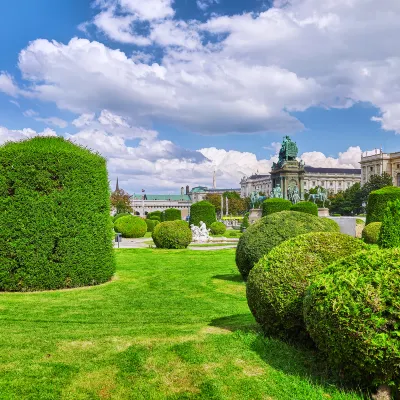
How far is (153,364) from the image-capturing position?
5125 mm

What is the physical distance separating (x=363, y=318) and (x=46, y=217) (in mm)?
9065

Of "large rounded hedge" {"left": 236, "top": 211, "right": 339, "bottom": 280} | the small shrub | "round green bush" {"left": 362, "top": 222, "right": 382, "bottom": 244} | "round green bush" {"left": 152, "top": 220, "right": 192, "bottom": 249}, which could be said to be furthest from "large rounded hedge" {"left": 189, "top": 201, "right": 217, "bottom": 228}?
the small shrub

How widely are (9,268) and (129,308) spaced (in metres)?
3.75

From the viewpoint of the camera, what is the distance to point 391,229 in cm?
607

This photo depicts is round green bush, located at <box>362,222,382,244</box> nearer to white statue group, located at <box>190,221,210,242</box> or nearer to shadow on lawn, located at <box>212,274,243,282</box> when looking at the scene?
shadow on lawn, located at <box>212,274,243,282</box>

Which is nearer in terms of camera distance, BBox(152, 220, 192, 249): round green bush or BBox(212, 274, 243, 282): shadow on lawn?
BBox(212, 274, 243, 282): shadow on lawn

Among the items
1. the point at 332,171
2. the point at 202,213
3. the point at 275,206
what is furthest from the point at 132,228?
the point at 332,171

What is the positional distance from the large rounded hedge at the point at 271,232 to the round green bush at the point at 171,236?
1275 cm

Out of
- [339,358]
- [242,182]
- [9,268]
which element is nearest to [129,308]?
[9,268]

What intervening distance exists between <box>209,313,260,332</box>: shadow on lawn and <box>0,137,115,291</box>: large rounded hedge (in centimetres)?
497

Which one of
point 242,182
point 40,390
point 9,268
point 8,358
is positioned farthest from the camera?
point 242,182

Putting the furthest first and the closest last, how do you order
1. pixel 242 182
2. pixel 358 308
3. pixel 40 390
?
1. pixel 242 182
2. pixel 40 390
3. pixel 358 308

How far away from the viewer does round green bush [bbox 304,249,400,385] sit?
3.78 meters

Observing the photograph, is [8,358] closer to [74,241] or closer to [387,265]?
[387,265]
